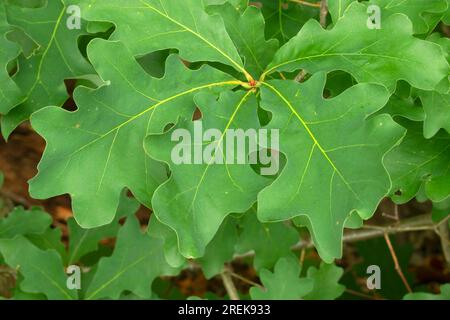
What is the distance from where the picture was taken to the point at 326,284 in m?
2.96

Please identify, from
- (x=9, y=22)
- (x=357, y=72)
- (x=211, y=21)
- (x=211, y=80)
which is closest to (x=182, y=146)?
(x=211, y=80)

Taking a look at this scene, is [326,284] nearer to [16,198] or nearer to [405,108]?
[405,108]

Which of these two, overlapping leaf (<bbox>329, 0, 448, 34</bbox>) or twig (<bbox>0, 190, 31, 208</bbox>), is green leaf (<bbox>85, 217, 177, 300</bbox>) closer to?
overlapping leaf (<bbox>329, 0, 448, 34</bbox>)

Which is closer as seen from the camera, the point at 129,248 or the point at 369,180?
the point at 369,180

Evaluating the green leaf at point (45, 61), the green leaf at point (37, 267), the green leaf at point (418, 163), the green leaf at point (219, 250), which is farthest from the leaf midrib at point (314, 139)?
the green leaf at point (37, 267)

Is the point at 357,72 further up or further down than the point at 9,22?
further down

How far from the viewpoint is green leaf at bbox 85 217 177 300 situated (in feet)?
9.38

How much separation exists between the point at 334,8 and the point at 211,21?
1.11 ft

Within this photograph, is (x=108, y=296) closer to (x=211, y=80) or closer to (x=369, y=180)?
(x=211, y=80)

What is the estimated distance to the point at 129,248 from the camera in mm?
2895

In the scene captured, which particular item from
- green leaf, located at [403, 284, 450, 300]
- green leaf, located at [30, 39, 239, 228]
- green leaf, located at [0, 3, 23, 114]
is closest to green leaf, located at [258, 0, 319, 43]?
green leaf, located at [30, 39, 239, 228]

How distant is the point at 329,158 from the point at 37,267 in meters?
1.51

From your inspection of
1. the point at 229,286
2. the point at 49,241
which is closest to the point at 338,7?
the point at 229,286
